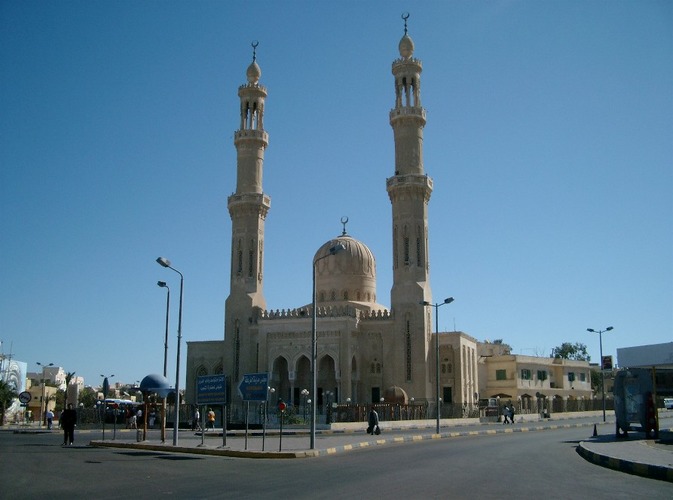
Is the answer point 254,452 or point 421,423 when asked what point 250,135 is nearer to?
point 421,423

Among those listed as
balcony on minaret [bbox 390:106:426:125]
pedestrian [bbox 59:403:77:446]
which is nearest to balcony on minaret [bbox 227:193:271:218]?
balcony on minaret [bbox 390:106:426:125]

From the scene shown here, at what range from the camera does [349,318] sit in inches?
2058

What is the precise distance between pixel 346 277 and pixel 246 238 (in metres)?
9.45

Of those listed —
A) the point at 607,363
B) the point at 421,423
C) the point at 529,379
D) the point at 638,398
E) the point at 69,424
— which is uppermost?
the point at 607,363

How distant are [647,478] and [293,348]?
131 feet

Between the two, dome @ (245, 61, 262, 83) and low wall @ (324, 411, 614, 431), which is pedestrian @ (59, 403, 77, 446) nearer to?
low wall @ (324, 411, 614, 431)

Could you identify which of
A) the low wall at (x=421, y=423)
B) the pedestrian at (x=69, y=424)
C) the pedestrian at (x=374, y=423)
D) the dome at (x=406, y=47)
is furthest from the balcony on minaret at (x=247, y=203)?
the pedestrian at (x=69, y=424)

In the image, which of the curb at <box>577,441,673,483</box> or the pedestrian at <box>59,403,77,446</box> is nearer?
the curb at <box>577,441,673,483</box>

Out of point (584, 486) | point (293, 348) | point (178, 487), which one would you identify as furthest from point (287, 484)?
point (293, 348)

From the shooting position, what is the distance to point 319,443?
82.1 ft

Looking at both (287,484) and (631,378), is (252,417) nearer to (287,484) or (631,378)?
(631,378)

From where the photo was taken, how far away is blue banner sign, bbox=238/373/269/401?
21859 millimetres

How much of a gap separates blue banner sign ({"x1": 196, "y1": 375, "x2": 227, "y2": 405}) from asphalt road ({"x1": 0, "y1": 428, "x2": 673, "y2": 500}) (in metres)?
2.69

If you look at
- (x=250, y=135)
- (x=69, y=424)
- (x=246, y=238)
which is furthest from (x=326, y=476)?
(x=250, y=135)
